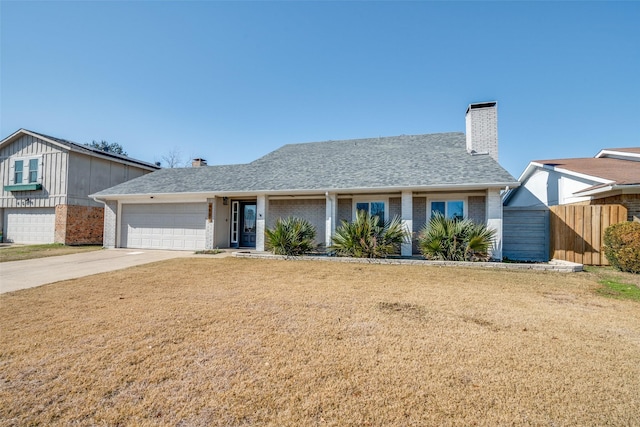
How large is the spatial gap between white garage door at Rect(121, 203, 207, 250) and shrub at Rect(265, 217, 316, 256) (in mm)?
4812

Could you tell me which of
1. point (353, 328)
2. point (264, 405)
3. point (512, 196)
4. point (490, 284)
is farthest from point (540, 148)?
point (264, 405)

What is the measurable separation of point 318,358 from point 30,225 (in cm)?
2400

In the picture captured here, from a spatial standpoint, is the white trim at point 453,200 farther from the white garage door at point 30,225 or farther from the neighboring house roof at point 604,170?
the white garage door at point 30,225

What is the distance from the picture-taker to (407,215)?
38.7 ft

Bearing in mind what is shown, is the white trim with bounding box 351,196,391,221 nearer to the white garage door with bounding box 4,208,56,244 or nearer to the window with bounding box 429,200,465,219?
the window with bounding box 429,200,465,219

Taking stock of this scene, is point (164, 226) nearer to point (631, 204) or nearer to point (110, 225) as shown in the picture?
point (110, 225)

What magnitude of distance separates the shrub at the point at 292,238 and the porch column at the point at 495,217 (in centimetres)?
692

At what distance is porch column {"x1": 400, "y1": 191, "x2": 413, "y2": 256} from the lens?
11672 mm

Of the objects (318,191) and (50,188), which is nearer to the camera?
(318,191)

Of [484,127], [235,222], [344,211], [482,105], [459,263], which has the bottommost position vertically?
[459,263]

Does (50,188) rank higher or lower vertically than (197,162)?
lower

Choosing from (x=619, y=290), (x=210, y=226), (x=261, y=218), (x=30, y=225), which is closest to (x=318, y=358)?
(x=619, y=290)

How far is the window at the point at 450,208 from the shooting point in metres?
11.9

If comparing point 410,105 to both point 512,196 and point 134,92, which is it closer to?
point 512,196
